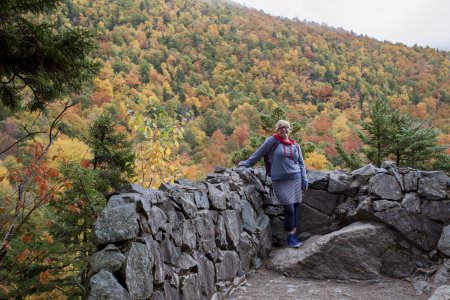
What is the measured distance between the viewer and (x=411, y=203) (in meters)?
7.04

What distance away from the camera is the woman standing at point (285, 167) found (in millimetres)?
6992

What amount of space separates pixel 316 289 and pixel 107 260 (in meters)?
3.87

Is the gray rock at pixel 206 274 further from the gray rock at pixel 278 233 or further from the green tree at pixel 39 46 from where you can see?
the green tree at pixel 39 46

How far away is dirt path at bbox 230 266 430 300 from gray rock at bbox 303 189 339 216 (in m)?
1.44

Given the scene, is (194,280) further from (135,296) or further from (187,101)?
(187,101)

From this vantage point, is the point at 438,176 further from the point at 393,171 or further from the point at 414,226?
the point at 414,226

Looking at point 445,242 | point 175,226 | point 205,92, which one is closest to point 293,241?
point 445,242

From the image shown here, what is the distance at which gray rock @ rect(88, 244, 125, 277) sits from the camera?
3494mm

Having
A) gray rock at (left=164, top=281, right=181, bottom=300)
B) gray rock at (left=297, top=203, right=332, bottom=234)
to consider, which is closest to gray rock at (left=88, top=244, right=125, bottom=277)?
gray rock at (left=164, top=281, right=181, bottom=300)

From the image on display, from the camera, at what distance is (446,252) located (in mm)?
6539

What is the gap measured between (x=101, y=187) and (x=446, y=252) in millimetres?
6422

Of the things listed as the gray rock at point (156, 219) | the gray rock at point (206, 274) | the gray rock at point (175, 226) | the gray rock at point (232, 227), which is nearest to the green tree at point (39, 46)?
the gray rock at point (156, 219)

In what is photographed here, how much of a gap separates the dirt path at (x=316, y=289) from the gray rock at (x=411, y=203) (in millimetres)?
1173

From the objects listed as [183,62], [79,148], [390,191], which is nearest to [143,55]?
[183,62]
